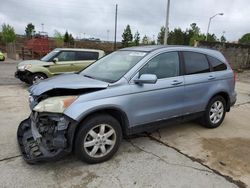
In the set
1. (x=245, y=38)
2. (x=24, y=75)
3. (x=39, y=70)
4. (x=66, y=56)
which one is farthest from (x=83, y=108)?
(x=245, y=38)

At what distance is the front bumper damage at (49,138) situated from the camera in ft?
10.6

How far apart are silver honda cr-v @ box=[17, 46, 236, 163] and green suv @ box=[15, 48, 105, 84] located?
5.23 meters

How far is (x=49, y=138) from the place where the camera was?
3365 mm

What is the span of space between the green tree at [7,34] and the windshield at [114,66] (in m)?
42.2

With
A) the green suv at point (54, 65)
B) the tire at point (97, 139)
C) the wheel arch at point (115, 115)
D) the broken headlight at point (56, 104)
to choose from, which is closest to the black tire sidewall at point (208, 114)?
the wheel arch at point (115, 115)

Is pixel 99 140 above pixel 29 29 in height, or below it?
below

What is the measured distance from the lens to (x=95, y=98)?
11.2 ft

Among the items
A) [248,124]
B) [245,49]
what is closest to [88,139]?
[248,124]

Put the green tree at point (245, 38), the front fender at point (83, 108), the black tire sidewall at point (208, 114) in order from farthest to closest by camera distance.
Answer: the green tree at point (245, 38), the black tire sidewall at point (208, 114), the front fender at point (83, 108)

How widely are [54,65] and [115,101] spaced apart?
660cm

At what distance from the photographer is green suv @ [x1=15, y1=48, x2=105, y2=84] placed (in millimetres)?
9242

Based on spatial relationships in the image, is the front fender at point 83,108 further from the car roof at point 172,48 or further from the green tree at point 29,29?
the green tree at point 29,29

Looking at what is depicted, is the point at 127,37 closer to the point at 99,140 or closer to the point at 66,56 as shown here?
the point at 66,56

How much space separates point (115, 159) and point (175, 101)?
144 centimetres
